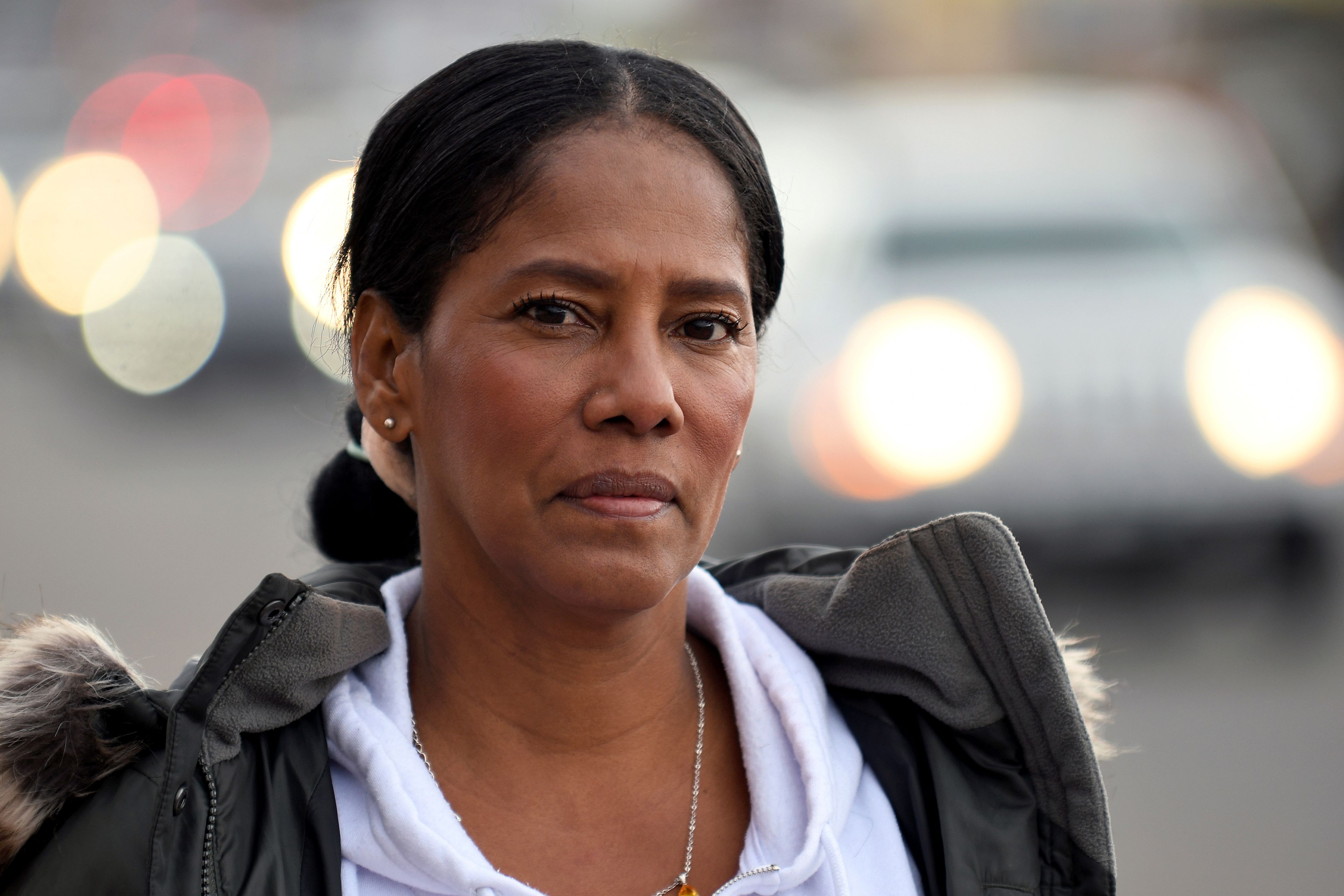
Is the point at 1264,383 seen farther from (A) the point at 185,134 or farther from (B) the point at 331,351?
(A) the point at 185,134

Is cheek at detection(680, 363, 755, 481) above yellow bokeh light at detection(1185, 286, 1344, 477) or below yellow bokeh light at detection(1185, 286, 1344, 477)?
below

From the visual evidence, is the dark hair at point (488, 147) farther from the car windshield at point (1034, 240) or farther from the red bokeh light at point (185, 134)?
the red bokeh light at point (185, 134)

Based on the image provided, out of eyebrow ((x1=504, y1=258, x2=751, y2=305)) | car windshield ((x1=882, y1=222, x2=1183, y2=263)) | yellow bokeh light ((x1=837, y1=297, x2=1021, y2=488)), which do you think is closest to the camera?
eyebrow ((x1=504, y1=258, x2=751, y2=305))

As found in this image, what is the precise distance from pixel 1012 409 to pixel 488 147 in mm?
4587

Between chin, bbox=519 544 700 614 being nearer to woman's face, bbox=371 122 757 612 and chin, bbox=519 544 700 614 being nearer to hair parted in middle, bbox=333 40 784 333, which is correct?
woman's face, bbox=371 122 757 612

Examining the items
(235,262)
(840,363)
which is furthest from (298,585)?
(235,262)

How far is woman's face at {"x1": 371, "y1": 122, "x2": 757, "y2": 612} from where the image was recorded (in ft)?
6.13

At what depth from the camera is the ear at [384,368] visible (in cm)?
208

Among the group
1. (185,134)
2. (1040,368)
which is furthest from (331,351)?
(185,134)

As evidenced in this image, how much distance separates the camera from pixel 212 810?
1.72 m

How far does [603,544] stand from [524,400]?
240 mm

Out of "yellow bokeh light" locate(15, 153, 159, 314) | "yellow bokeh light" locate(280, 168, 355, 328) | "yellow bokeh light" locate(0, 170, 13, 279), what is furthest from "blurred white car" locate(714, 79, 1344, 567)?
"yellow bokeh light" locate(0, 170, 13, 279)

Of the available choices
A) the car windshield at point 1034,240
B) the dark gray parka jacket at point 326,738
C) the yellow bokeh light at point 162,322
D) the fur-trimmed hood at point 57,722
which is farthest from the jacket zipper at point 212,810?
the yellow bokeh light at point 162,322

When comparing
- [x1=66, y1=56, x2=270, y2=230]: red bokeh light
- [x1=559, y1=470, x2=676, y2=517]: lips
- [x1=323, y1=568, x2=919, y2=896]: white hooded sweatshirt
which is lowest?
[x1=323, y1=568, x2=919, y2=896]: white hooded sweatshirt
